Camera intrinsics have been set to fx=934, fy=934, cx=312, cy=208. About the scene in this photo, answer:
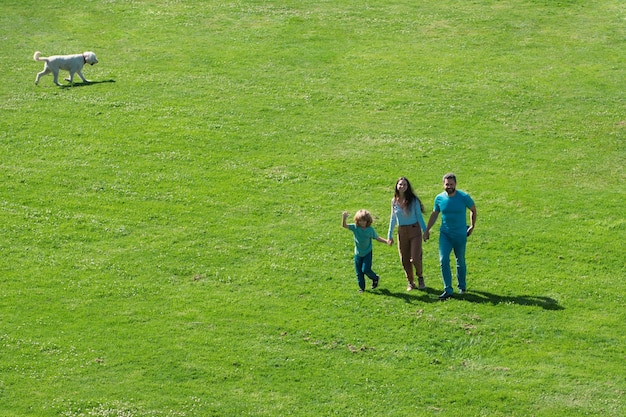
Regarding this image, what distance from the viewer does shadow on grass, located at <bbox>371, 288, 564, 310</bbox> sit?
829 inches

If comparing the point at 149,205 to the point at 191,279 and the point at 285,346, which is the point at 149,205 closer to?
the point at 191,279

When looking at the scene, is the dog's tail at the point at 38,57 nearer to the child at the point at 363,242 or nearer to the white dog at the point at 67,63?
the white dog at the point at 67,63

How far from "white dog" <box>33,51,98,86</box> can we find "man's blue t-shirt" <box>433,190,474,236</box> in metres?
20.0

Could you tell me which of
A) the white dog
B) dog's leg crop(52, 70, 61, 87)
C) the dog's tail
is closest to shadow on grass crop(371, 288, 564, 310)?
the white dog

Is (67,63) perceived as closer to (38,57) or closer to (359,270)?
(38,57)

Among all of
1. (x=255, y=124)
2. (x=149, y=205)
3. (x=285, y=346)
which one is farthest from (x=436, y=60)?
(x=285, y=346)

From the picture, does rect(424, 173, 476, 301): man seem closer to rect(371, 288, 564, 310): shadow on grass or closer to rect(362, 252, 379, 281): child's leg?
rect(371, 288, 564, 310): shadow on grass

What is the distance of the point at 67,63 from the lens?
3603 cm

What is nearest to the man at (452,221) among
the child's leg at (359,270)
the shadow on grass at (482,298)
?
the shadow on grass at (482,298)

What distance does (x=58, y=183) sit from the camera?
28.7 m

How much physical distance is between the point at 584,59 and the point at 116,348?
83.1 ft

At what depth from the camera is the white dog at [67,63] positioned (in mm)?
35906

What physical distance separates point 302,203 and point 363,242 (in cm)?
657

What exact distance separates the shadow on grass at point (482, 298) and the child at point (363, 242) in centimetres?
52
